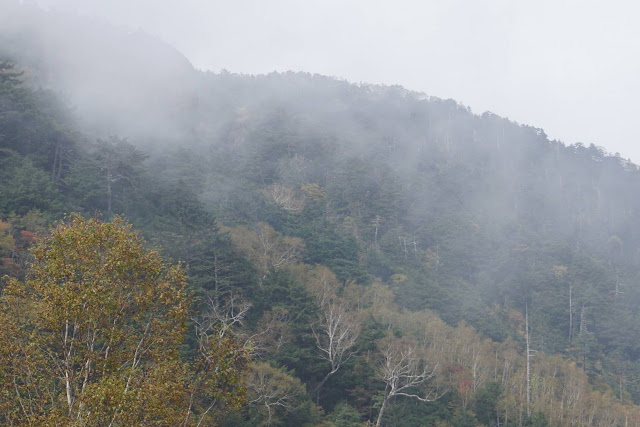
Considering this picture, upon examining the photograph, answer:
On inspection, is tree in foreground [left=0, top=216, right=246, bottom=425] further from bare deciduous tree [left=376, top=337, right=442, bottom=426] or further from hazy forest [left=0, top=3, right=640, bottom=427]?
bare deciduous tree [left=376, top=337, right=442, bottom=426]

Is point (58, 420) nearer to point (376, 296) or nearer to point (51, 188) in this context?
point (51, 188)

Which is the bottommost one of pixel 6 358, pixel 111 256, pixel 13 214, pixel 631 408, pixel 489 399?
pixel 631 408

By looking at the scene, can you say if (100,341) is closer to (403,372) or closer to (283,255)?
(403,372)

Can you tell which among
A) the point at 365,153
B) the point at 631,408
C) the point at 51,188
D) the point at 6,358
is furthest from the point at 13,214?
the point at 365,153

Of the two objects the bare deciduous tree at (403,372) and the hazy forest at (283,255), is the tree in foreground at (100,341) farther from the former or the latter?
the bare deciduous tree at (403,372)

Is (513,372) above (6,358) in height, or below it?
below

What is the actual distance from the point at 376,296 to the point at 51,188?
26243 mm

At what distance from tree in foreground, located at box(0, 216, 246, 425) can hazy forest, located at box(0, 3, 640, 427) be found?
0.05 metres

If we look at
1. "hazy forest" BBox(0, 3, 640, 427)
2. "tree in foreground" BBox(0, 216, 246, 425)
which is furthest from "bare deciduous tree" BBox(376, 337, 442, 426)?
"tree in foreground" BBox(0, 216, 246, 425)

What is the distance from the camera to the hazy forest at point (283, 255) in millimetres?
10539

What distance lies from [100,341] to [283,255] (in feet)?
103

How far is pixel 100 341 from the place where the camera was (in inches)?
411

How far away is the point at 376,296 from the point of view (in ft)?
148

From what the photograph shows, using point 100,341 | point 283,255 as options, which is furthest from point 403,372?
point 100,341
